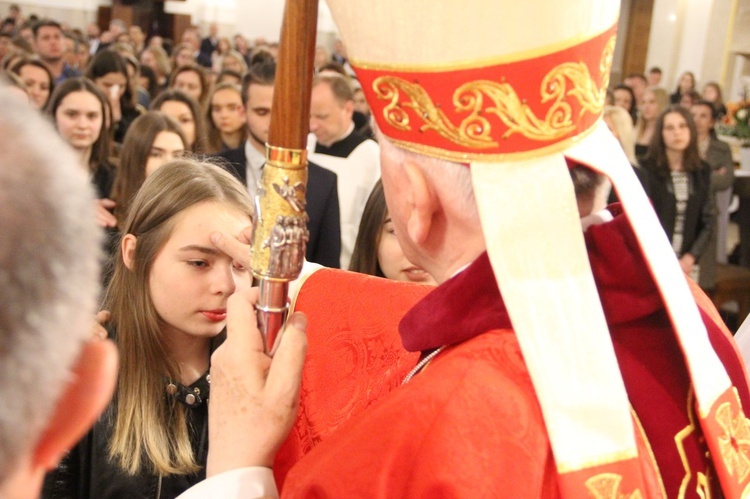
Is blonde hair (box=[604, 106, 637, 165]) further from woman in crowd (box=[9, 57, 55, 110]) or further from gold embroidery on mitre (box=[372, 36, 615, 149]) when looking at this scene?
gold embroidery on mitre (box=[372, 36, 615, 149])

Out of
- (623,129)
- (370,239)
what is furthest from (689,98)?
(370,239)

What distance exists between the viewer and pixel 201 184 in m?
2.44

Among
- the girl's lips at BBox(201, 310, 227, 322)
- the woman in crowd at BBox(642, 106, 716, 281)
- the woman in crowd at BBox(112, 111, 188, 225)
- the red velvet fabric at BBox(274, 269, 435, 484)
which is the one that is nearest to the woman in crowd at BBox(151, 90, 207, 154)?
the woman in crowd at BBox(112, 111, 188, 225)

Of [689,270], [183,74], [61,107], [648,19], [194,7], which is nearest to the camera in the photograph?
[61,107]

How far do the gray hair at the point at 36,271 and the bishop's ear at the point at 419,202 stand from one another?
621mm

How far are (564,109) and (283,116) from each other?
0.40 m

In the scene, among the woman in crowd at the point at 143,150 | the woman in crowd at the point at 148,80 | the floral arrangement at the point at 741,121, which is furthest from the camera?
the woman in crowd at the point at 148,80

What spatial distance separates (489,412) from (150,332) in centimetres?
129

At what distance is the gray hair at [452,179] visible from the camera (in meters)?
1.33

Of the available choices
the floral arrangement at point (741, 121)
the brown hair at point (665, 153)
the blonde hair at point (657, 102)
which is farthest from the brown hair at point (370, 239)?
the blonde hair at point (657, 102)

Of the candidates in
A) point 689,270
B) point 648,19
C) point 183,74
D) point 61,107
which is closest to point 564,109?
point 61,107

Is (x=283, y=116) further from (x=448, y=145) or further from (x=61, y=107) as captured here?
(x=61, y=107)

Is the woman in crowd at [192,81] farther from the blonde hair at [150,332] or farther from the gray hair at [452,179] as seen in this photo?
the gray hair at [452,179]

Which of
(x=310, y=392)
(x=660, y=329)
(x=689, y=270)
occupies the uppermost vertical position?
(x=660, y=329)
